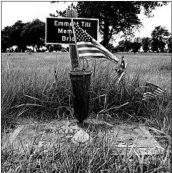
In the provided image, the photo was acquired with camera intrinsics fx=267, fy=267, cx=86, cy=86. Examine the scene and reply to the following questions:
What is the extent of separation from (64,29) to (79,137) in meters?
1.65

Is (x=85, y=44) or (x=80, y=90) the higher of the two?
(x=85, y=44)

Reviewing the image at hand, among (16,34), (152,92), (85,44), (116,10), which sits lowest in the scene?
(152,92)

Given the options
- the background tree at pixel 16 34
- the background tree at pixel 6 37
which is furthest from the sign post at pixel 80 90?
the background tree at pixel 6 37

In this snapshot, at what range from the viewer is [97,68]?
4656mm

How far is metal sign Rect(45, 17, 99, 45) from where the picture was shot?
367 centimetres

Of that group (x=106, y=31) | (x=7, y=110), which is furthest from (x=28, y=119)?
(x=106, y=31)

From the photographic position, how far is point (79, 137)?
2.72m

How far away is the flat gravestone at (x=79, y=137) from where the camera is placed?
2570 mm

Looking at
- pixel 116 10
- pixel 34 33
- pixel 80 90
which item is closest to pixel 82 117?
pixel 80 90

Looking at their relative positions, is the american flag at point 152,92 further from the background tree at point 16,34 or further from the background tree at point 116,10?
the background tree at point 16,34

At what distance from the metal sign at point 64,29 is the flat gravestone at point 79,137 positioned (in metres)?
1.15

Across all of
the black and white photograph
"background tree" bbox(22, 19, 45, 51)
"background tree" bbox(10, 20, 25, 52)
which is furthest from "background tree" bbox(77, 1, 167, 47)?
"background tree" bbox(10, 20, 25, 52)

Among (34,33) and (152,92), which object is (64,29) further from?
(34,33)

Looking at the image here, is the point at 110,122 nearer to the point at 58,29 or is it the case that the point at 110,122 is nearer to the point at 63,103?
the point at 63,103
